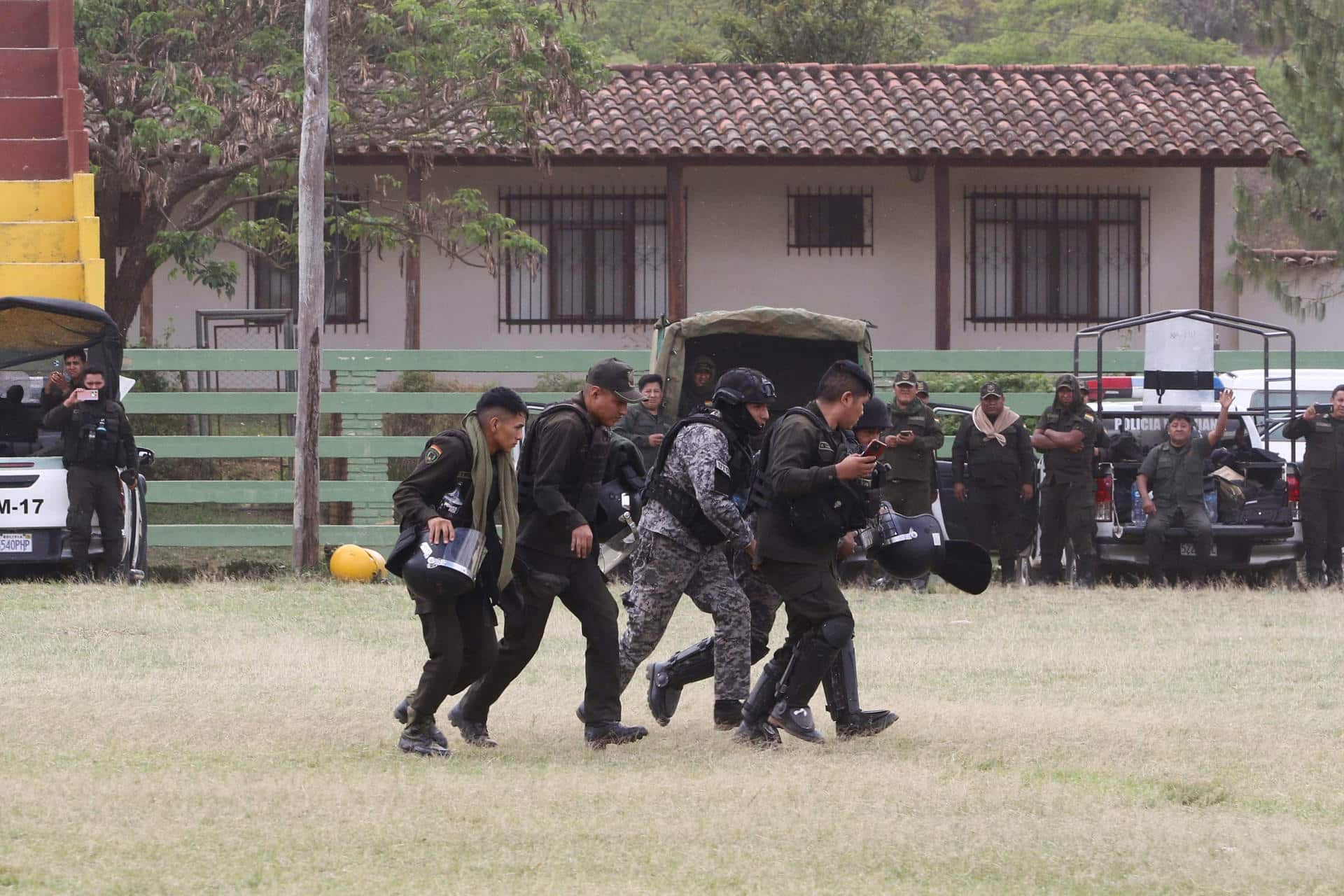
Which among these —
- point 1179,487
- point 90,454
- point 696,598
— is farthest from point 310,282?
point 696,598

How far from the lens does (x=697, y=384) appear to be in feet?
49.3

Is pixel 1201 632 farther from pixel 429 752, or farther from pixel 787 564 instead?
pixel 429 752

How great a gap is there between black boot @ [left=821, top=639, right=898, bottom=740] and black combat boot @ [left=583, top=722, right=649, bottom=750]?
85 cm

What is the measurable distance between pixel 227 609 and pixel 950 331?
41.7ft

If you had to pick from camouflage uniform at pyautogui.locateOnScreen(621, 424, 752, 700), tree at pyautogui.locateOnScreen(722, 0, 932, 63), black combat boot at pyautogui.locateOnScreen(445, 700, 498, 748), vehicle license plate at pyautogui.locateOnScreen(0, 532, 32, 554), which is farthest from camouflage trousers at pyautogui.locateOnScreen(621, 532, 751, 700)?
tree at pyautogui.locateOnScreen(722, 0, 932, 63)

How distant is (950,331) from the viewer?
2353 cm

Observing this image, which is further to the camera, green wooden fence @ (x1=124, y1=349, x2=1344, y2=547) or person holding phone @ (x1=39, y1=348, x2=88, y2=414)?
green wooden fence @ (x1=124, y1=349, x2=1344, y2=547)

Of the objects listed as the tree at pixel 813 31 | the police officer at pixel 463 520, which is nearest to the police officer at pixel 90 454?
the police officer at pixel 463 520

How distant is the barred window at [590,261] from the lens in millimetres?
23359

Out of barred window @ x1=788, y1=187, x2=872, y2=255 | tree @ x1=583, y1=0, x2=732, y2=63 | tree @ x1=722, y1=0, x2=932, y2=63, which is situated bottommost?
barred window @ x1=788, y1=187, x2=872, y2=255

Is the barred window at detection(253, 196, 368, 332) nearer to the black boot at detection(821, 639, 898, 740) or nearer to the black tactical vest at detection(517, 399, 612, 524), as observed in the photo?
the black tactical vest at detection(517, 399, 612, 524)

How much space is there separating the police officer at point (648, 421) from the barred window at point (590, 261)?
9111 mm

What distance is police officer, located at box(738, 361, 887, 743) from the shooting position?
7703 mm

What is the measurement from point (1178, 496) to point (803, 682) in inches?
294
